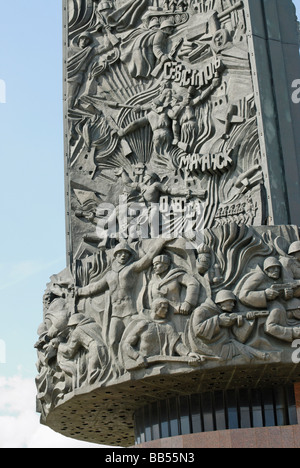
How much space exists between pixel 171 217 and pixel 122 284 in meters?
2.45

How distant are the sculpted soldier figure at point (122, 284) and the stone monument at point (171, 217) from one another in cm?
3

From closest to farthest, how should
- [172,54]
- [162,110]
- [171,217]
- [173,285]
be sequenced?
[173,285] < [171,217] < [162,110] < [172,54]

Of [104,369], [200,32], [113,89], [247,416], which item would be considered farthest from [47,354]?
[200,32]

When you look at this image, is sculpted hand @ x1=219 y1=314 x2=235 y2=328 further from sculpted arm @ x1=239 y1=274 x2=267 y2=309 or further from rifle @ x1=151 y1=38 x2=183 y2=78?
rifle @ x1=151 y1=38 x2=183 y2=78

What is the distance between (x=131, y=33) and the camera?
1942 cm

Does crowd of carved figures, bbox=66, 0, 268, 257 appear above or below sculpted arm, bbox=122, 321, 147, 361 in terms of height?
above

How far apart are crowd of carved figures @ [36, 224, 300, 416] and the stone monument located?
0.08ft

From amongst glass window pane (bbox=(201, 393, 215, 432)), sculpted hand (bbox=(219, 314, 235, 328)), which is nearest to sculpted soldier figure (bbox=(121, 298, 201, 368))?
sculpted hand (bbox=(219, 314, 235, 328))

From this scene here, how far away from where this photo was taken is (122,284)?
15797mm

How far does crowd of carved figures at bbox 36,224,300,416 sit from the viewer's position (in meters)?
14.8

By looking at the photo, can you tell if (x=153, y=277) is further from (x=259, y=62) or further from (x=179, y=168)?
(x=259, y=62)

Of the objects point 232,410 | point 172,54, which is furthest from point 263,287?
point 172,54

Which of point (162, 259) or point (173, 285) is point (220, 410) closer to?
point (173, 285)

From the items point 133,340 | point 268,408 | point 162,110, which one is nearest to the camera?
point 133,340
